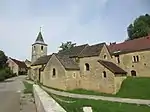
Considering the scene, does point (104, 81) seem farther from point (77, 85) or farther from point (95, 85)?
point (77, 85)

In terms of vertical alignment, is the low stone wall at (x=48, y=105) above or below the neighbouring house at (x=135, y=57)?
below

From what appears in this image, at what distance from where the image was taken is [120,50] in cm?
4356

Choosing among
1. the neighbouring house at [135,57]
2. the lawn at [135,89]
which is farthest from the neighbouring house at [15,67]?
the lawn at [135,89]

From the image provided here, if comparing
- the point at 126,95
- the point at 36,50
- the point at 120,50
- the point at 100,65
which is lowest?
the point at 126,95

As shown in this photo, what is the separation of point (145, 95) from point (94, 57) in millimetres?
11529

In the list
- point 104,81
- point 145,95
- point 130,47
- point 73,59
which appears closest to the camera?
point 145,95

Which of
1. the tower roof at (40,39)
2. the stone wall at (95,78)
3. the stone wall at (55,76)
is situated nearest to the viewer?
the stone wall at (95,78)

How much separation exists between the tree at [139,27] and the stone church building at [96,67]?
15217 millimetres

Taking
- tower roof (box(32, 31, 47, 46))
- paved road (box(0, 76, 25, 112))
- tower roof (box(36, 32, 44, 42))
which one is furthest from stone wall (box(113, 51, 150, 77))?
tower roof (box(36, 32, 44, 42))

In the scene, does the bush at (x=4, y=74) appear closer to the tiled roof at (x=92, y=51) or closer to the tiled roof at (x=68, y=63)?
the tiled roof at (x=68, y=63)

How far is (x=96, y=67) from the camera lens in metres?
34.4

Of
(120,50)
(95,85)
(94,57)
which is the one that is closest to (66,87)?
(95,85)

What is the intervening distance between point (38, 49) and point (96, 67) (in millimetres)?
40956

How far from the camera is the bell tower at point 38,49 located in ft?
233
